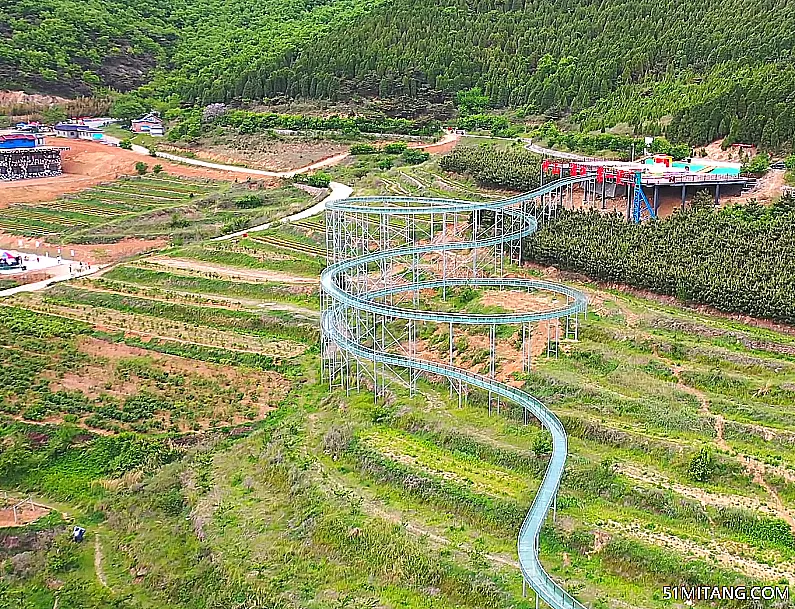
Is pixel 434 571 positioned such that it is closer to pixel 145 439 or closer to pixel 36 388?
pixel 145 439

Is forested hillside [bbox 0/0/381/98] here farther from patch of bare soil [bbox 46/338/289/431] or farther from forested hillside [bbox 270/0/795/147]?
patch of bare soil [bbox 46/338/289/431]

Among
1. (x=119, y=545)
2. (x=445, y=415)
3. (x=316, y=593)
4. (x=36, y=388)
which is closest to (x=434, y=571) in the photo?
(x=316, y=593)

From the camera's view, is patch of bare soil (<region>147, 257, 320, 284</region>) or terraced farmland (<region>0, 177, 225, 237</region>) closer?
patch of bare soil (<region>147, 257, 320, 284</region>)

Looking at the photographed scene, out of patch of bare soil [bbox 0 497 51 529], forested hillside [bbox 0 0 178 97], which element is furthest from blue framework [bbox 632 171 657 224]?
forested hillside [bbox 0 0 178 97]

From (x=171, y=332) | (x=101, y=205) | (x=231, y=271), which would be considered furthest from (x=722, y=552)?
(x=101, y=205)

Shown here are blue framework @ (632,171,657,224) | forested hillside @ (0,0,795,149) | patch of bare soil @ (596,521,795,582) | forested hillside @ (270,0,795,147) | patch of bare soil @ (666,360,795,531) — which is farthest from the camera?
forested hillside @ (0,0,795,149)

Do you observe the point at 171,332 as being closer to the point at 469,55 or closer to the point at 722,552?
the point at 722,552
